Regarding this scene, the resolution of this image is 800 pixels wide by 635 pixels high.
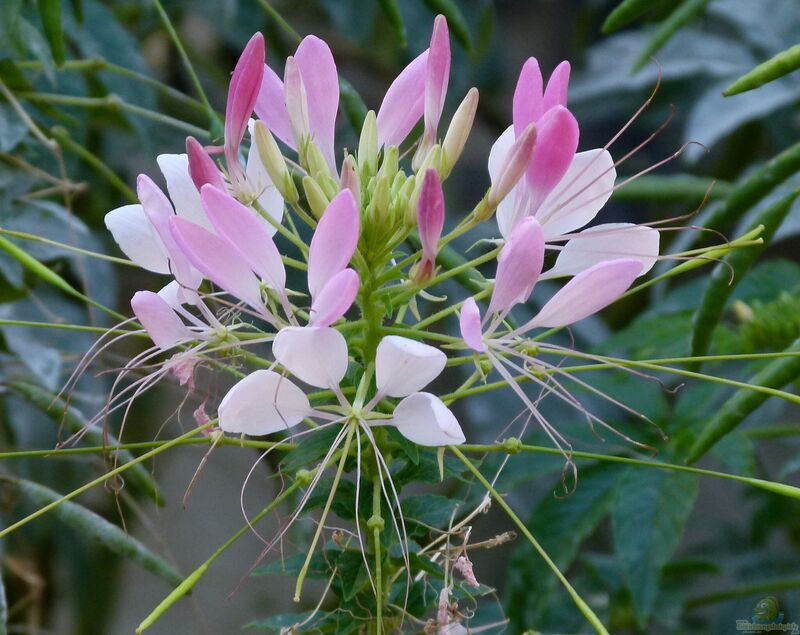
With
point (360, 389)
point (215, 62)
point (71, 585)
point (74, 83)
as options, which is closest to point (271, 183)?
point (360, 389)

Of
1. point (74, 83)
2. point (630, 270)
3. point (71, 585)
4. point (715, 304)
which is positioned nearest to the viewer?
point (630, 270)

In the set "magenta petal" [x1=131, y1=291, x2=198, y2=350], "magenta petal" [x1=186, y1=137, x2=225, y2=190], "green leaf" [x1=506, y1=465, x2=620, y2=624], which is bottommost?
"green leaf" [x1=506, y1=465, x2=620, y2=624]

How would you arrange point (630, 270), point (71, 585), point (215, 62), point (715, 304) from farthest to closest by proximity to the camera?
point (215, 62)
point (71, 585)
point (715, 304)
point (630, 270)

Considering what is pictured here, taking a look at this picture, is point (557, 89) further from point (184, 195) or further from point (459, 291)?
point (459, 291)

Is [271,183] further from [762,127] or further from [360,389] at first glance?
[762,127]

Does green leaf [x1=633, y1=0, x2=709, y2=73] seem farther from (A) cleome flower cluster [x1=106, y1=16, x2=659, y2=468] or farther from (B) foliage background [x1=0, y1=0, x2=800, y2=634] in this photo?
(A) cleome flower cluster [x1=106, y1=16, x2=659, y2=468]

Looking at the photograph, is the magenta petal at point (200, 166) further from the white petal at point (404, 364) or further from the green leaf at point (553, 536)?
the green leaf at point (553, 536)

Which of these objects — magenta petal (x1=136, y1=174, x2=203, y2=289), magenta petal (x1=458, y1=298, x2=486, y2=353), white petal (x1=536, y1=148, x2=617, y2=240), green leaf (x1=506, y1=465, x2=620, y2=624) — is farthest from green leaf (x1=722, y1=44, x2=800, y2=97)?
green leaf (x1=506, y1=465, x2=620, y2=624)
